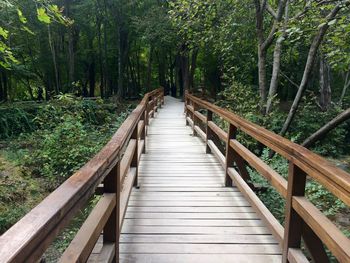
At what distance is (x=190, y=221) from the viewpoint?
3.61 m

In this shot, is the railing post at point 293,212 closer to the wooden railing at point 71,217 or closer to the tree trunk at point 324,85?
the wooden railing at point 71,217

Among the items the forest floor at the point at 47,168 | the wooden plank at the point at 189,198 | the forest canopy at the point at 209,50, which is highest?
the forest canopy at the point at 209,50

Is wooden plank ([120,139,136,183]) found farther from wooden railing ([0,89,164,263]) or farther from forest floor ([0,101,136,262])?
forest floor ([0,101,136,262])

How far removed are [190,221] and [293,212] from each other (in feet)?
4.60

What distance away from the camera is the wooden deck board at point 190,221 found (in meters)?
2.92

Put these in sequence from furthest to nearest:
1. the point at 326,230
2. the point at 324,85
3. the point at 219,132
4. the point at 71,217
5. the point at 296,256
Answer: the point at 324,85, the point at 219,132, the point at 296,256, the point at 326,230, the point at 71,217

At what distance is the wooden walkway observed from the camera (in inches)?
115

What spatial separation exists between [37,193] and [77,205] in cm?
768

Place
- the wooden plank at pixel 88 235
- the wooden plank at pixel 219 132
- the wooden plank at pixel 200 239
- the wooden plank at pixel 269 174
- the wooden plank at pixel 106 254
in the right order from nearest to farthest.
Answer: the wooden plank at pixel 88 235, the wooden plank at pixel 106 254, the wooden plank at pixel 269 174, the wooden plank at pixel 200 239, the wooden plank at pixel 219 132

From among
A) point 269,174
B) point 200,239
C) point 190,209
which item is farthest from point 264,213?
point 190,209

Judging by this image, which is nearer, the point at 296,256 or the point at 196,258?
the point at 296,256

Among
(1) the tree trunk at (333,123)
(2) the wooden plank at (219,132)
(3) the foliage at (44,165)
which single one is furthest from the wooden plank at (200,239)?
(3) the foliage at (44,165)

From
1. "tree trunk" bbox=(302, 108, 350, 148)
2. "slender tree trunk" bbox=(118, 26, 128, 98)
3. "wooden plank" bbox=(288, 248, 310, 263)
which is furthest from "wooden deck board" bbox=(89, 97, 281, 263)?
"slender tree trunk" bbox=(118, 26, 128, 98)

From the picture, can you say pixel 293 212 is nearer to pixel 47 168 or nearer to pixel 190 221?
pixel 190 221
